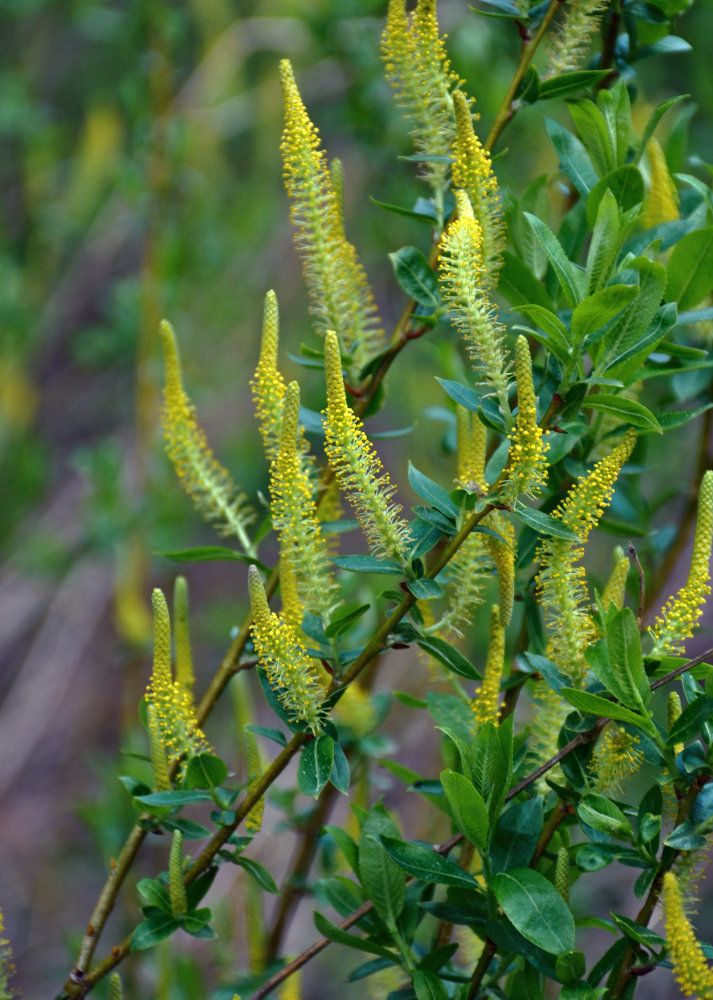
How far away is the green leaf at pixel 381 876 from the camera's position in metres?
0.58

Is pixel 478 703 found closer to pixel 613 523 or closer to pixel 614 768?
pixel 614 768

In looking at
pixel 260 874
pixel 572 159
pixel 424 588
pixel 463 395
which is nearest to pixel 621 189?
pixel 572 159

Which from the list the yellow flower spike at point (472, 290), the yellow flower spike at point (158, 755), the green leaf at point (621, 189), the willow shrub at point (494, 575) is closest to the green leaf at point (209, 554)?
the willow shrub at point (494, 575)

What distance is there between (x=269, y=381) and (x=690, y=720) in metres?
0.32

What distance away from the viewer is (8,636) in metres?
2.48

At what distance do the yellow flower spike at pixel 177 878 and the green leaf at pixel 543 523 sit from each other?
0.94ft

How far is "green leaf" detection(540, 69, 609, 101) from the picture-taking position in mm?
581

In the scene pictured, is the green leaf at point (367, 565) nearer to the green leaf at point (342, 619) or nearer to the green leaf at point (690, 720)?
the green leaf at point (342, 619)

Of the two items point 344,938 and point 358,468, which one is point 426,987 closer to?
point 344,938

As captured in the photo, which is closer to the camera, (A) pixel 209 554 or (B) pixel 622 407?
(B) pixel 622 407

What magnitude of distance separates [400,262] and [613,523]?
0.28 metres

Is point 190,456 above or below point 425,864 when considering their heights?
above

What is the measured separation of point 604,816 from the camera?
1.63 feet

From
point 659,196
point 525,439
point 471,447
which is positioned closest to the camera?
point 525,439
